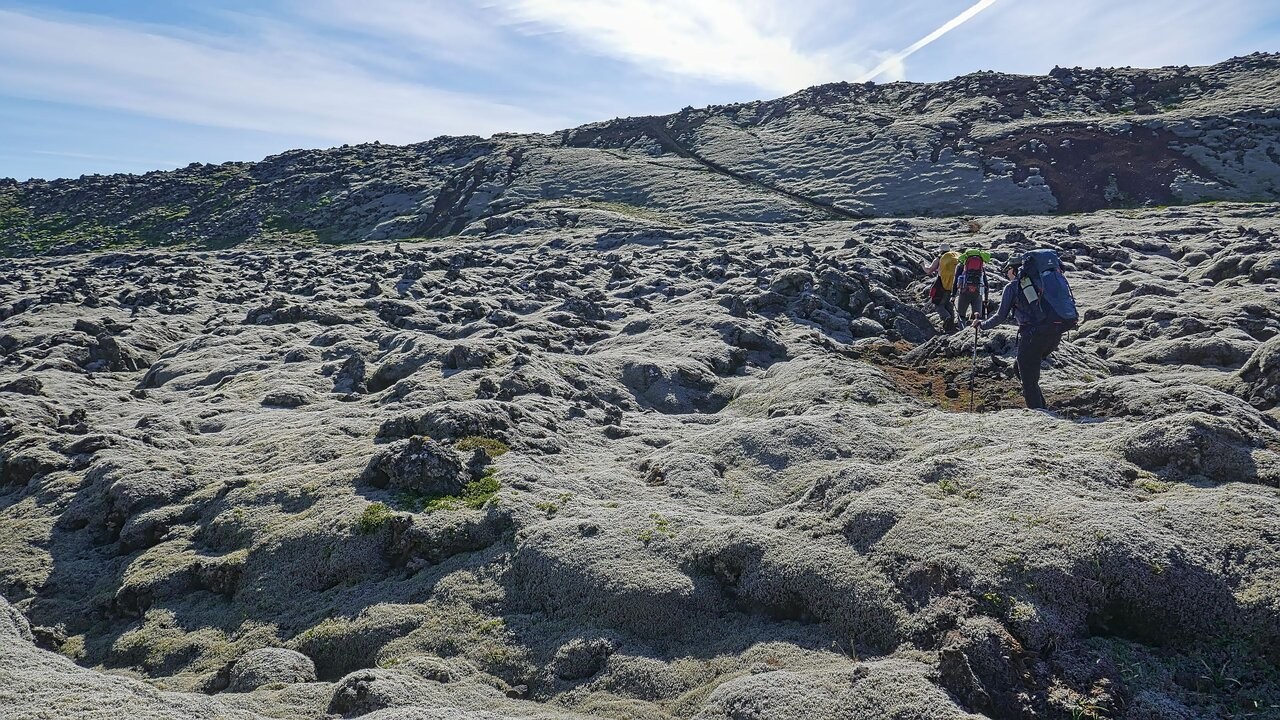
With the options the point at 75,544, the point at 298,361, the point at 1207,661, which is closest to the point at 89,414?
the point at 298,361

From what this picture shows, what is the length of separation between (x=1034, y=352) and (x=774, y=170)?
10219 cm

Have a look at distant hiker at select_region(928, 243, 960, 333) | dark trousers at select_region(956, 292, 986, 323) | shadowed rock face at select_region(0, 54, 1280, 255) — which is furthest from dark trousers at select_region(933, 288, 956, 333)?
shadowed rock face at select_region(0, 54, 1280, 255)

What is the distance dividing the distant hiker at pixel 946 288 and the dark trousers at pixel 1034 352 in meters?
12.9

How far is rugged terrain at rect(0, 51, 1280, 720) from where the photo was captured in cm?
983

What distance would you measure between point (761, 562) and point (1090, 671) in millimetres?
4805

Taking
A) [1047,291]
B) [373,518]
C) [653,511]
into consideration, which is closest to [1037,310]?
[1047,291]

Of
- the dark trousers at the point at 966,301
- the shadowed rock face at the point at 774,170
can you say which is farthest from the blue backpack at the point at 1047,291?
the shadowed rock face at the point at 774,170

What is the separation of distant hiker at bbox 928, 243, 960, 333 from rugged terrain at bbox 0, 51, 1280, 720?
6.50 feet

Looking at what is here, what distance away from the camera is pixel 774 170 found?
383 feet

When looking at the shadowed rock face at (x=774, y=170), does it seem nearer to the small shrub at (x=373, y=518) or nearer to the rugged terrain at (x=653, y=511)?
the rugged terrain at (x=653, y=511)

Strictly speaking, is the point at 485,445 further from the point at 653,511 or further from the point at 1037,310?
the point at 1037,310

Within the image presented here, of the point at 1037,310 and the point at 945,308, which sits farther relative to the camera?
the point at 945,308

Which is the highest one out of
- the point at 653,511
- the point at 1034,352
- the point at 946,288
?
the point at 946,288

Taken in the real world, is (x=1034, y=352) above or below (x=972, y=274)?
below
